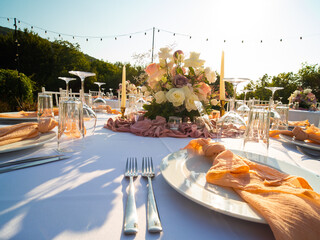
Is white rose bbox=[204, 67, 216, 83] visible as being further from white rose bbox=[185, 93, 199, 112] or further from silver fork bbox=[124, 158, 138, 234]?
silver fork bbox=[124, 158, 138, 234]

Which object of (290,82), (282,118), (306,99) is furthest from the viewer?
(290,82)

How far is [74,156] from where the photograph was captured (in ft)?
2.44

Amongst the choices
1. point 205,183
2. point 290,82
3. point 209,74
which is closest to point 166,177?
point 205,183

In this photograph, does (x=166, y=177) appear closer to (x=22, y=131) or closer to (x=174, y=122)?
(x=22, y=131)

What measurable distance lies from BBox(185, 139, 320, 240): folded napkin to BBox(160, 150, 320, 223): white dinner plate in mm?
18

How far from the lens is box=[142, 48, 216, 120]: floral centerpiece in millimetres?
1256

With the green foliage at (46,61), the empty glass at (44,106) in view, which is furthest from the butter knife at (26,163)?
the green foliage at (46,61)

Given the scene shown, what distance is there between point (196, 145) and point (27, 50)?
60.4 feet

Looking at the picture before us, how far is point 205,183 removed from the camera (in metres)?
0.46

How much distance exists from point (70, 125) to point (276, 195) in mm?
780

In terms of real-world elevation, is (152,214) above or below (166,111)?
below

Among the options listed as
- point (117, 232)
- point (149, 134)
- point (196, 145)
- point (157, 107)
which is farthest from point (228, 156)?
point (157, 107)

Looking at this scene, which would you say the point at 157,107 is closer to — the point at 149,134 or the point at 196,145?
the point at 149,134

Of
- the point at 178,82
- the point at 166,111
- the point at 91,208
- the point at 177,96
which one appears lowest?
the point at 91,208
